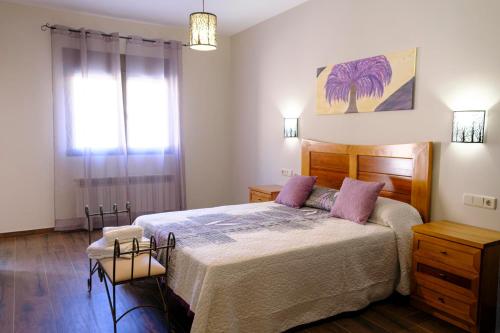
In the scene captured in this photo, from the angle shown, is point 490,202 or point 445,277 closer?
point 445,277

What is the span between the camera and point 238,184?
571 centimetres

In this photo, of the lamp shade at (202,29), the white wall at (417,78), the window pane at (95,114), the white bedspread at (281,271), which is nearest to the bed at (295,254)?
the white bedspread at (281,271)

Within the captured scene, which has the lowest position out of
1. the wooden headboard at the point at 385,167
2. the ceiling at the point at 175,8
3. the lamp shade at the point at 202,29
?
the wooden headboard at the point at 385,167

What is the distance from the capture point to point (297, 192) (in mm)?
3590

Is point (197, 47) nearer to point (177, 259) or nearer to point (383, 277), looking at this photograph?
point (177, 259)

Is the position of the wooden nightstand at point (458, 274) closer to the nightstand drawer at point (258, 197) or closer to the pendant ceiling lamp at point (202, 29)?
the nightstand drawer at point (258, 197)

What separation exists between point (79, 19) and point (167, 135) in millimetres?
1785

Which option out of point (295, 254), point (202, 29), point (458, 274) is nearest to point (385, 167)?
point (458, 274)

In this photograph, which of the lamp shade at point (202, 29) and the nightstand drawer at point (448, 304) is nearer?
the nightstand drawer at point (448, 304)

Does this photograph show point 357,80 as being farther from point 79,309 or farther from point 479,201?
point 79,309

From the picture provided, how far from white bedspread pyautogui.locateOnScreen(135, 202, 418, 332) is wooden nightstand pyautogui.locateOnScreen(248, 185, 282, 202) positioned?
1.24m

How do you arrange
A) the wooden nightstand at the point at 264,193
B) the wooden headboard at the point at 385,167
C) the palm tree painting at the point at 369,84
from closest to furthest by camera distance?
1. the wooden headboard at the point at 385,167
2. the palm tree painting at the point at 369,84
3. the wooden nightstand at the point at 264,193

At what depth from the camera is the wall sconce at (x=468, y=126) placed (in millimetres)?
2598

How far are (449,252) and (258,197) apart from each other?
2.32m
